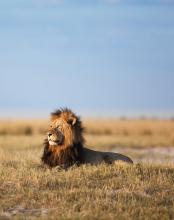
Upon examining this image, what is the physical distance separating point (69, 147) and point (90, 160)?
667 mm

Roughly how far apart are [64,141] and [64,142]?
0.7 inches

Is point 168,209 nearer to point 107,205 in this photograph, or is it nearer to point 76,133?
point 107,205

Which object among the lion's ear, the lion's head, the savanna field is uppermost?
the lion's ear

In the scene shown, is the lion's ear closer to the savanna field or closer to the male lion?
the male lion

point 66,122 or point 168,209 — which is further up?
point 66,122

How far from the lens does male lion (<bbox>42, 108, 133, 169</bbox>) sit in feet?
43.0

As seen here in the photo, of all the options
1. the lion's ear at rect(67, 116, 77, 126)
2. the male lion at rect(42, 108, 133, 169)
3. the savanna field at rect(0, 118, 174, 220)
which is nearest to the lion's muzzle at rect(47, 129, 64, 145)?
the male lion at rect(42, 108, 133, 169)

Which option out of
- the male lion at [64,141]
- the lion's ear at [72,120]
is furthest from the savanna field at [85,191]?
Result: the lion's ear at [72,120]

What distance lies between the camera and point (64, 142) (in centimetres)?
1320

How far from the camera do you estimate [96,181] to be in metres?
11.7

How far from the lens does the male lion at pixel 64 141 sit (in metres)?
13.1

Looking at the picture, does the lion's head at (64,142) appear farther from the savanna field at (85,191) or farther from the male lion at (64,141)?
the savanna field at (85,191)

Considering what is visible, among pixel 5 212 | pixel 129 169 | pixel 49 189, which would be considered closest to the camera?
pixel 5 212

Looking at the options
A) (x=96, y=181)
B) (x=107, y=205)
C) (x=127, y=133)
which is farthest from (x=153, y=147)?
(x=107, y=205)
